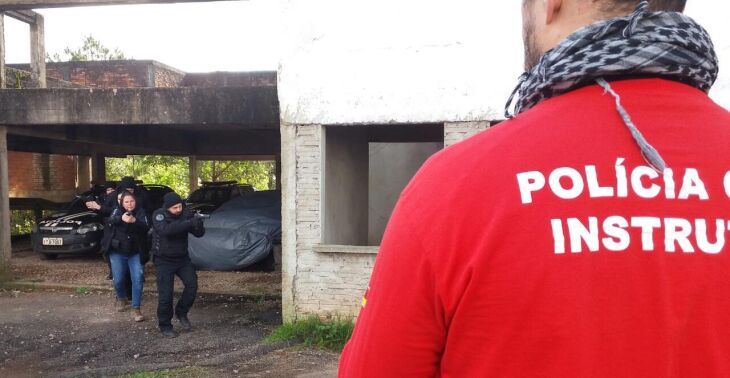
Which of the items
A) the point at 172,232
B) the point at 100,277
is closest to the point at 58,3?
the point at 100,277

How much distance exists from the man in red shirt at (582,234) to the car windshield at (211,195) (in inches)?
626

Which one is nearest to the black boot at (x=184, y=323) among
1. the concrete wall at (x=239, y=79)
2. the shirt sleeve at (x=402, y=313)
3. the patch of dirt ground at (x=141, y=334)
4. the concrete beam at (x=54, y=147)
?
the patch of dirt ground at (x=141, y=334)

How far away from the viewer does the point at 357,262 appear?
23.8 feet

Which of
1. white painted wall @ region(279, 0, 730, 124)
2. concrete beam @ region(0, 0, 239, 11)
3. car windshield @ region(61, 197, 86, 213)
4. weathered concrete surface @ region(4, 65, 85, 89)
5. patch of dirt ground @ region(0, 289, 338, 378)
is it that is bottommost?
patch of dirt ground @ region(0, 289, 338, 378)

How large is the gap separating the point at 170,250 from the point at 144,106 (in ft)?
11.0

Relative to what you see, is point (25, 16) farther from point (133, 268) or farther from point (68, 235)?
point (133, 268)

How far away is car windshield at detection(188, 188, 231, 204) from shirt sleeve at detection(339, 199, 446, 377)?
15.8 m

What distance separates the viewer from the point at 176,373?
603 centimetres

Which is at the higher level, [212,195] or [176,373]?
[212,195]

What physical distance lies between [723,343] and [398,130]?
9.77 meters

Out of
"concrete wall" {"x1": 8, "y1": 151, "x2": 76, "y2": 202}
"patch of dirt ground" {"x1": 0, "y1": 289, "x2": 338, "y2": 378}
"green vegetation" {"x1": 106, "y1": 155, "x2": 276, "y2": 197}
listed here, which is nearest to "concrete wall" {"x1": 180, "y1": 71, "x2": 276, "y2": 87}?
"concrete wall" {"x1": 8, "y1": 151, "x2": 76, "y2": 202}

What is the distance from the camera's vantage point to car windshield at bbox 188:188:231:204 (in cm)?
1639

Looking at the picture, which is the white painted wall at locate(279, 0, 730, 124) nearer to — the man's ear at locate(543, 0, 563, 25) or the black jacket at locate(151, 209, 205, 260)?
the black jacket at locate(151, 209, 205, 260)

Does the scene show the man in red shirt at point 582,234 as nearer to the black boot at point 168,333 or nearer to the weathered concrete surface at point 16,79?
the black boot at point 168,333
